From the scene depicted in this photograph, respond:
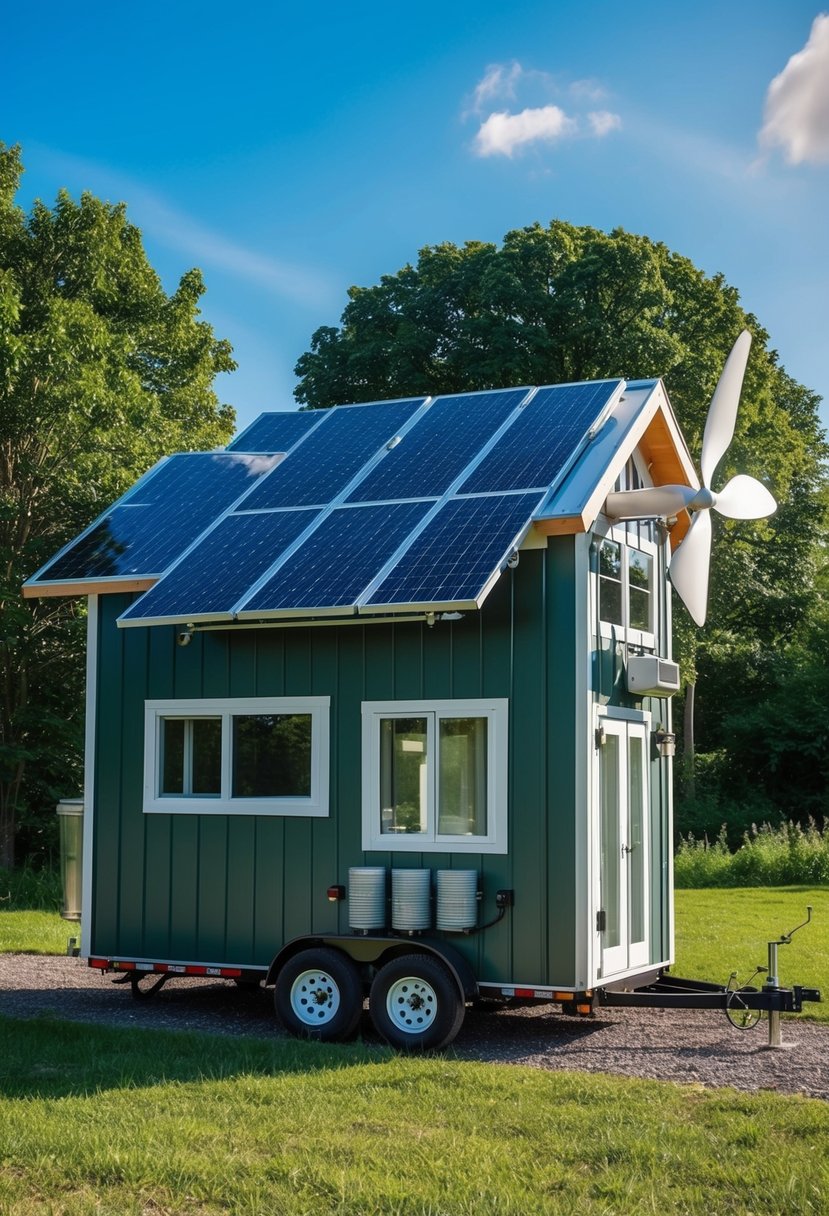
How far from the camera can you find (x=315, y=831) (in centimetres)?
1170

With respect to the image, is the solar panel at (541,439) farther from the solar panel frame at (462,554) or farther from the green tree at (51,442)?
the green tree at (51,442)

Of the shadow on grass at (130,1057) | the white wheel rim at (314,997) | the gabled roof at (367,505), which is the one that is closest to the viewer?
the shadow on grass at (130,1057)

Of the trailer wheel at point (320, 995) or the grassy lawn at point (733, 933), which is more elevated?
the trailer wheel at point (320, 995)

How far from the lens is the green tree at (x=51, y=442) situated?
23172mm

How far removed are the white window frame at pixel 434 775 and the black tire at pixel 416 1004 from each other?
37.5 inches

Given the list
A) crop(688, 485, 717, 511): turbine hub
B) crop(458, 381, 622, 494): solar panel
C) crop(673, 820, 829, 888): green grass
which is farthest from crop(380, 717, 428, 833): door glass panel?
crop(673, 820, 829, 888): green grass

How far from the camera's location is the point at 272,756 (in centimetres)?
1203

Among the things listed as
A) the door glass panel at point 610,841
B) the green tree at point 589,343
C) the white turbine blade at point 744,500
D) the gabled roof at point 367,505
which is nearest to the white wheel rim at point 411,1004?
the door glass panel at point 610,841

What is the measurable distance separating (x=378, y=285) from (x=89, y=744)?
74.4 ft

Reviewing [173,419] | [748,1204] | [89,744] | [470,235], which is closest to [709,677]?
[470,235]

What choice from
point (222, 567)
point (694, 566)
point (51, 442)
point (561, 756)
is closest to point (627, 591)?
point (694, 566)

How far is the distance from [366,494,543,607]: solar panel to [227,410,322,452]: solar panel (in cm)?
342

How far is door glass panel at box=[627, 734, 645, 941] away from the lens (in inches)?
471

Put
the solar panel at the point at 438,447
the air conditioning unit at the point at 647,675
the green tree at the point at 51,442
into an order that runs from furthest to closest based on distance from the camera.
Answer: the green tree at the point at 51,442 < the solar panel at the point at 438,447 < the air conditioning unit at the point at 647,675
